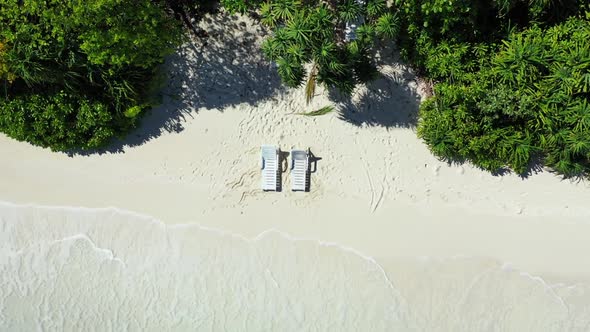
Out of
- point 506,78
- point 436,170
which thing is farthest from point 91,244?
point 506,78

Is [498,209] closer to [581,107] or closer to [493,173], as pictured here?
[493,173]

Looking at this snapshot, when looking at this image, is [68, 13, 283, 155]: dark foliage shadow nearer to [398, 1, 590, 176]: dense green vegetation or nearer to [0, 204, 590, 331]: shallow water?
[0, 204, 590, 331]: shallow water

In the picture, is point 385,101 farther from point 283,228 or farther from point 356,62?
→ point 283,228

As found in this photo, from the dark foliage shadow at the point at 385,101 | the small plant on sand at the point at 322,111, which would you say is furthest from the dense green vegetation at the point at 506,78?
the small plant on sand at the point at 322,111

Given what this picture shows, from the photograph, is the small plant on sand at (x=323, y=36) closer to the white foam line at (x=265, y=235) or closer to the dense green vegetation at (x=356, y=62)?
the dense green vegetation at (x=356, y=62)

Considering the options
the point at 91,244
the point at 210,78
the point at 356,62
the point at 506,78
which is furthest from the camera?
the point at 91,244

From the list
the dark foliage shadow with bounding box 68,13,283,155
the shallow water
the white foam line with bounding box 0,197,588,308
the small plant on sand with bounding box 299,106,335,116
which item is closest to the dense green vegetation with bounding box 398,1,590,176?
the small plant on sand with bounding box 299,106,335,116
